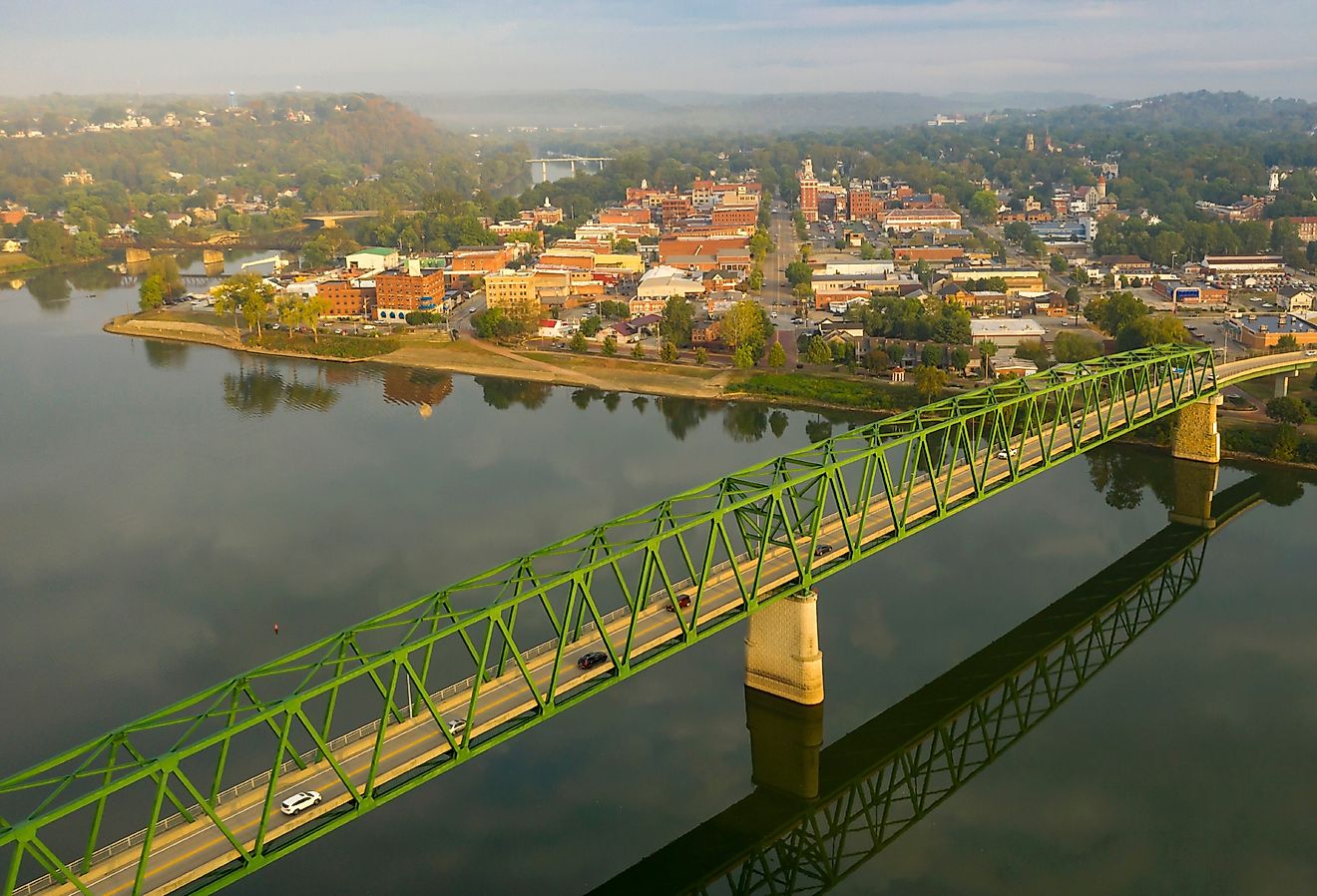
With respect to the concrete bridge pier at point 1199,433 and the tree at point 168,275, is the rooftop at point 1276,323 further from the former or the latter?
the tree at point 168,275

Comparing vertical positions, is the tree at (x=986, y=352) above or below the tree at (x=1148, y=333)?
below

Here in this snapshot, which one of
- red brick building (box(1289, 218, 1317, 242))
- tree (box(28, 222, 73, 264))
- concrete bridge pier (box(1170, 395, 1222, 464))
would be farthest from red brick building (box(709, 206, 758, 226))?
concrete bridge pier (box(1170, 395, 1222, 464))

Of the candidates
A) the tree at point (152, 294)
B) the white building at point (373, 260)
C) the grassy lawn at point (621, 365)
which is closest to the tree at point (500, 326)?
the grassy lawn at point (621, 365)

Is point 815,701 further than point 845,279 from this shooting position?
No

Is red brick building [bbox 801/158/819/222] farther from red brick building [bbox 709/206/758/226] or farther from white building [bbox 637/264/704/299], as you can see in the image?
white building [bbox 637/264/704/299]

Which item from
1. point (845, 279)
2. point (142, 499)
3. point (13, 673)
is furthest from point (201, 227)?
point (13, 673)

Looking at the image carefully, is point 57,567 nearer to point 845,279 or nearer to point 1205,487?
point 1205,487

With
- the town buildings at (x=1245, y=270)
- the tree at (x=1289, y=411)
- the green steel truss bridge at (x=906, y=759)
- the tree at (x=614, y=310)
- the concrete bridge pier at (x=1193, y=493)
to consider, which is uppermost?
the town buildings at (x=1245, y=270)
